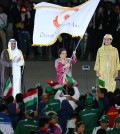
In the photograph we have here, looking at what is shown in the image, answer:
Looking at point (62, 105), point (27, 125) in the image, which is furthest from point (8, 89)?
point (27, 125)

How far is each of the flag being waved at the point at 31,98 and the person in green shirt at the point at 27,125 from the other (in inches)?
66.1

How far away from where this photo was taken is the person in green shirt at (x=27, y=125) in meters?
22.4

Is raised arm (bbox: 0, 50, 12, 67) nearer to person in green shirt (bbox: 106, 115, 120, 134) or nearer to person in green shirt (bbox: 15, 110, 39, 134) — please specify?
person in green shirt (bbox: 15, 110, 39, 134)

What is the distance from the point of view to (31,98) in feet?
79.8

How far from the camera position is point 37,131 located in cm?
2169

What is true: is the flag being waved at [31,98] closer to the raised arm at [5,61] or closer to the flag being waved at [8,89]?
the flag being waved at [8,89]

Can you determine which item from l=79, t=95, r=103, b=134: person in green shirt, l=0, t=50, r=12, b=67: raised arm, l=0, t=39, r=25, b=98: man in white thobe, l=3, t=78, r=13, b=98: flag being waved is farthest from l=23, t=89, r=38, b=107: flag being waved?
l=0, t=50, r=12, b=67: raised arm

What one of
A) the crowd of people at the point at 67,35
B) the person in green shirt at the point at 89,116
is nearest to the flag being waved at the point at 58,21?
the person in green shirt at the point at 89,116

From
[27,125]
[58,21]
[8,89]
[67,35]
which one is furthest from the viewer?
[67,35]

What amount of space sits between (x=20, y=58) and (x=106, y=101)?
16.5 ft

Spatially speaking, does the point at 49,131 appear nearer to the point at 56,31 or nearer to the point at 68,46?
the point at 56,31

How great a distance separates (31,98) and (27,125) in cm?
197

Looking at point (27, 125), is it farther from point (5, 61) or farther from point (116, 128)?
point (5, 61)

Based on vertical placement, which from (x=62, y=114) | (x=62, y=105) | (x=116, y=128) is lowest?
(x=116, y=128)
